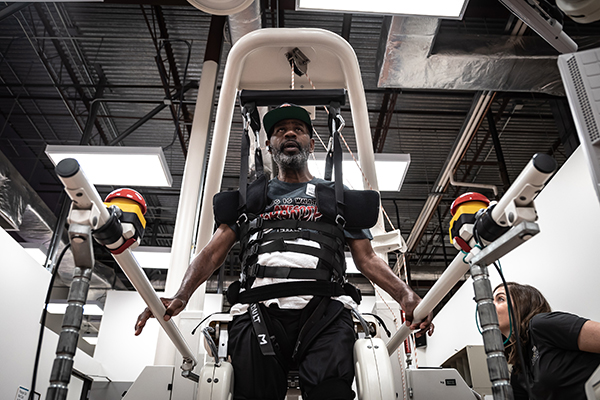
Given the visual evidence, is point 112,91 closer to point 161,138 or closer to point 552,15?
point 161,138

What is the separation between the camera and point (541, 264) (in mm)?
4184

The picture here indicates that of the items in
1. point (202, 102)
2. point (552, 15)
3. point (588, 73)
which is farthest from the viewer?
point (202, 102)

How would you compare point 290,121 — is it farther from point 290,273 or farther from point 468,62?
point 468,62

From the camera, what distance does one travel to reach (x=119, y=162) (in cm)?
467

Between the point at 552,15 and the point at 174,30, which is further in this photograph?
the point at 174,30

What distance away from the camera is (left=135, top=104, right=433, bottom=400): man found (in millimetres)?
1486

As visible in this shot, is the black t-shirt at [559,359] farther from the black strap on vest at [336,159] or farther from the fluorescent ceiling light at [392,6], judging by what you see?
the fluorescent ceiling light at [392,6]

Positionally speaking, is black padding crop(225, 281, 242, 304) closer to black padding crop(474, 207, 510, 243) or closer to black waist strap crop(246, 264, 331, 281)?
black waist strap crop(246, 264, 331, 281)

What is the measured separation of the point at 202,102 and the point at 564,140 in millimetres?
3698

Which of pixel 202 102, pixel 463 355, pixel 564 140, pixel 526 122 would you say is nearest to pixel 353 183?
pixel 202 102

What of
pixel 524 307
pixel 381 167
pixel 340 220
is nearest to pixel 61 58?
pixel 381 167

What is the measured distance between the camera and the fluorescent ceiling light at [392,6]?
3.39 metres

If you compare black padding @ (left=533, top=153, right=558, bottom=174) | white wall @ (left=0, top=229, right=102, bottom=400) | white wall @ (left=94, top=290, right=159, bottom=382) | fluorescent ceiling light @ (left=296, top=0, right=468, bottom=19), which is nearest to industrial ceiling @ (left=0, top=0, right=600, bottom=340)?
fluorescent ceiling light @ (left=296, top=0, right=468, bottom=19)

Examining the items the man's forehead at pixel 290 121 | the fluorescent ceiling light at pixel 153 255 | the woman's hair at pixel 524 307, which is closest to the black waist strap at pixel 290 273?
the man's forehead at pixel 290 121
